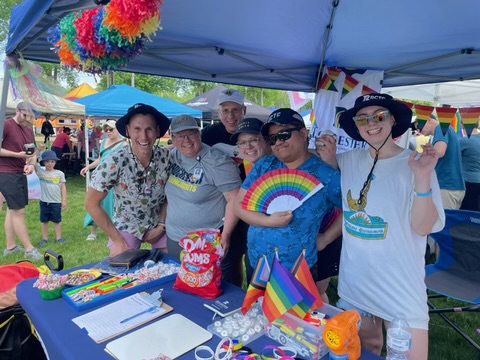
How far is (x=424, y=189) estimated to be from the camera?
1.39 metres

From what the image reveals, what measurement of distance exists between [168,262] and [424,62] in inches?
125

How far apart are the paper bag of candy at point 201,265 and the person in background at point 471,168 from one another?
4.24 m

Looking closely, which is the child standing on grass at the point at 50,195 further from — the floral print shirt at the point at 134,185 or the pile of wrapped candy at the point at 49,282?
the pile of wrapped candy at the point at 49,282

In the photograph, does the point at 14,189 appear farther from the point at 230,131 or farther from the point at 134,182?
the point at 230,131

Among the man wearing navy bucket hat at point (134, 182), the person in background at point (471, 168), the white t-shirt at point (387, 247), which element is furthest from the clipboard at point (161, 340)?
the person in background at point (471, 168)

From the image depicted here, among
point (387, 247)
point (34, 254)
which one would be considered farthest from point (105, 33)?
point (34, 254)

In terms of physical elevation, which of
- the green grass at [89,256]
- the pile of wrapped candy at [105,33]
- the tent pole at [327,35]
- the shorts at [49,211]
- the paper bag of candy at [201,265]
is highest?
the tent pole at [327,35]

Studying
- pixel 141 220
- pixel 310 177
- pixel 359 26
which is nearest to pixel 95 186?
pixel 141 220

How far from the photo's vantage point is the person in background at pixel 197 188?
226 cm

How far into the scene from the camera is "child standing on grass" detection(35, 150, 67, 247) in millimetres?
4973

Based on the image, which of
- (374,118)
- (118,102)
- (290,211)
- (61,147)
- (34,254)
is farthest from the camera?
(61,147)

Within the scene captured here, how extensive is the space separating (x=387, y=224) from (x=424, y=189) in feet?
0.78

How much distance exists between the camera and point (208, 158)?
2.31 meters

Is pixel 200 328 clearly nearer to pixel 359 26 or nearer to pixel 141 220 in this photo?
pixel 141 220
